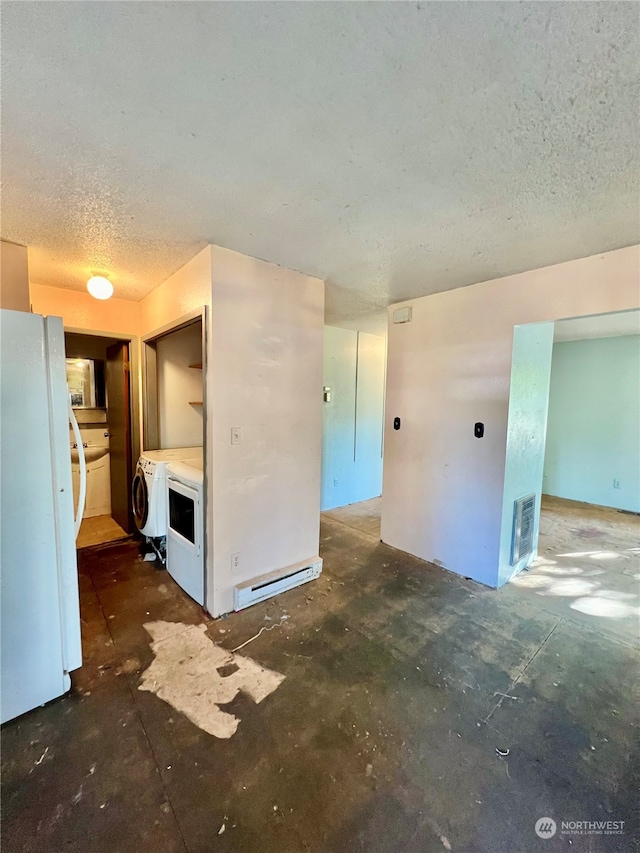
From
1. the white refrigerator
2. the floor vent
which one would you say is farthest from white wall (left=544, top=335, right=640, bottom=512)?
the white refrigerator

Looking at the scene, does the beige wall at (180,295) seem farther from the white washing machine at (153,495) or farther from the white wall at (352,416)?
the white wall at (352,416)

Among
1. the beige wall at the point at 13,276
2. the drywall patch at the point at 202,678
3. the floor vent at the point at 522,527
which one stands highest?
the beige wall at the point at 13,276

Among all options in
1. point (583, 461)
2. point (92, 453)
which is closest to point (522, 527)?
point (583, 461)

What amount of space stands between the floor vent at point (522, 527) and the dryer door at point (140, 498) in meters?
3.11

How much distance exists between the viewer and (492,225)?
1.84m

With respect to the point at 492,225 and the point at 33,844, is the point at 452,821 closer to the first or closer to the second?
the point at 33,844

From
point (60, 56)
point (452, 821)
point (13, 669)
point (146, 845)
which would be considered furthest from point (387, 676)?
point (60, 56)

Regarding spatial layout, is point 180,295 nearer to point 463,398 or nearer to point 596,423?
point 463,398

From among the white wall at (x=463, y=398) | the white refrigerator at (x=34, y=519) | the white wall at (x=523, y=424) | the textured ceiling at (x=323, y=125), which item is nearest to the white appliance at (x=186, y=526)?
the white refrigerator at (x=34, y=519)

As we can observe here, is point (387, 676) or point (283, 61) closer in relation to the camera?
point (283, 61)

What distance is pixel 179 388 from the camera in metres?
3.68

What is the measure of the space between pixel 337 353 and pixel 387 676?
3.62 m

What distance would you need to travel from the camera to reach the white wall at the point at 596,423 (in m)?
4.68
